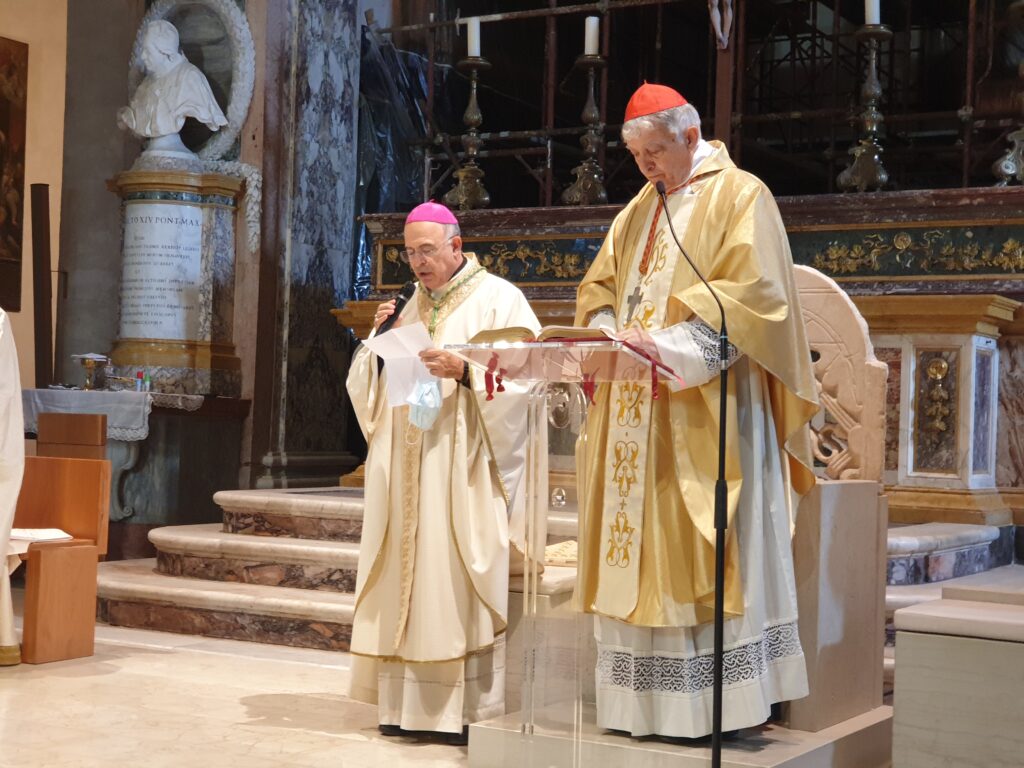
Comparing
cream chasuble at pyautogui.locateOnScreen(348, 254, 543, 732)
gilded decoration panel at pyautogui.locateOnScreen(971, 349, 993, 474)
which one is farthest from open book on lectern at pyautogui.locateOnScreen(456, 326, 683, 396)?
gilded decoration panel at pyautogui.locateOnScreen(971, 349, 993, 474)

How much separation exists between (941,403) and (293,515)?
317 cm

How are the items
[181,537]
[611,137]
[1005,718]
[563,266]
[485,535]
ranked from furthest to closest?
[611,137]
[563,266]
[181,537]
[485,535]
[1005,718]

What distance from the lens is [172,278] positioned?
350 inches

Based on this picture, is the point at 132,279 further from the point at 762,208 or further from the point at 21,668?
the point at 762,208

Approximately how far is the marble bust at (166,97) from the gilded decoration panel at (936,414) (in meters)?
4.87

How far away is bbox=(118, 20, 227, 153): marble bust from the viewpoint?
8.92 m

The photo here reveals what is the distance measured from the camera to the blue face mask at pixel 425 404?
15.1 feet

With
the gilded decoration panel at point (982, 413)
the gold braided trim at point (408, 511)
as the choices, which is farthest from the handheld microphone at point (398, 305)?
the gilded decoration panel at point (982, 413)

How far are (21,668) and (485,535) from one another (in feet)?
7.23

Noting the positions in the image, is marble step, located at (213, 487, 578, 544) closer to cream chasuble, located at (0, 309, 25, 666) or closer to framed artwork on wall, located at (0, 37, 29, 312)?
cream chasuble, located at (0, 309, 25, 666)

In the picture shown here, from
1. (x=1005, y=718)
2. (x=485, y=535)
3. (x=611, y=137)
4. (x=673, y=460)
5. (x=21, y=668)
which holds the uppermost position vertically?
(x=611, y=137)

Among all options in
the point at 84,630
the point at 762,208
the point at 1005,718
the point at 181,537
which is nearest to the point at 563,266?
the point at 181,537

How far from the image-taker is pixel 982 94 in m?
10.3

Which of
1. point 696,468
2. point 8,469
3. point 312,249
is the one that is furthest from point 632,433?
point 312,249
